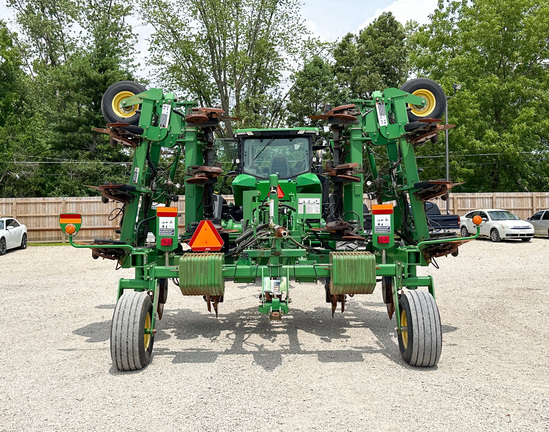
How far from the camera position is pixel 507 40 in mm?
35156

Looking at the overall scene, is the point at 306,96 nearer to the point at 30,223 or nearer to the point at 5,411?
the point at 30,223

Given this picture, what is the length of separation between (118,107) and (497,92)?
32204 millimetres

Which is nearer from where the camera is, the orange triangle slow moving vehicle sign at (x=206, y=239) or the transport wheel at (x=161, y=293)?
the orange triangle slow moving vehicle sign at (x=206, y=239)

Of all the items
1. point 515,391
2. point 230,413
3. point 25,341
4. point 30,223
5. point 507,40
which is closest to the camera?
point 230,413

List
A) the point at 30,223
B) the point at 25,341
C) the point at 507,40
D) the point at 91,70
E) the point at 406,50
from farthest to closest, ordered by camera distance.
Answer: the point at 406,50
the point at 507,40
the point at 91,70
the point at 30,223
the point at 25,341

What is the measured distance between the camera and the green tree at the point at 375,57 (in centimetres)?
4244

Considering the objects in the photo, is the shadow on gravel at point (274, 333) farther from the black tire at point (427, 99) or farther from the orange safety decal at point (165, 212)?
the black tire at point (427, 99)

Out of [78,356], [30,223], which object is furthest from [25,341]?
[30,223]

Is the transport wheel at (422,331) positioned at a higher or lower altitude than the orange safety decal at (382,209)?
lower

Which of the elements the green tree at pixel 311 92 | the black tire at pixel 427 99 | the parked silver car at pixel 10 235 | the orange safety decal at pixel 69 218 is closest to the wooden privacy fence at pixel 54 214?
the parked silver car at pixel 10 235

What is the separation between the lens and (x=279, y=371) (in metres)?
5.51

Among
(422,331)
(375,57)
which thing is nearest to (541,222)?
(375,57)

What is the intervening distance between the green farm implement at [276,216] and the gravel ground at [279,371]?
50 centimetres

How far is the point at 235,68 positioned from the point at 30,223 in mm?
15428
